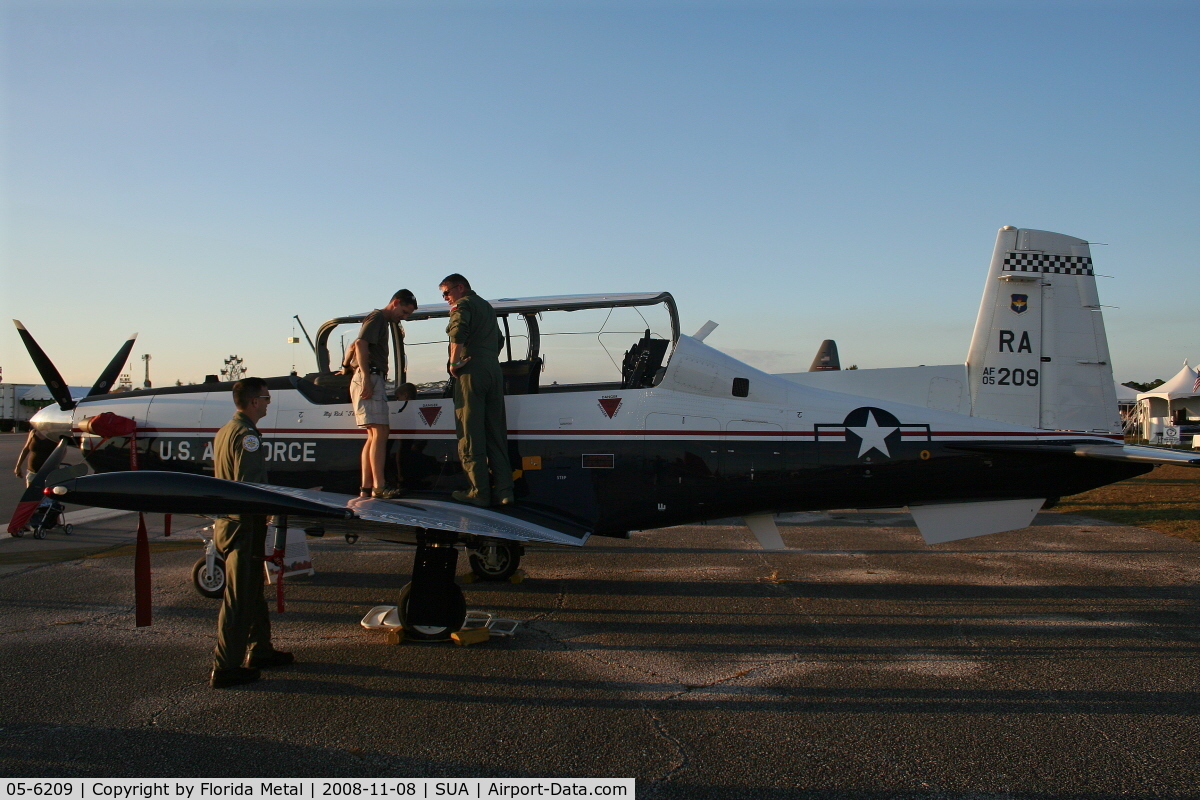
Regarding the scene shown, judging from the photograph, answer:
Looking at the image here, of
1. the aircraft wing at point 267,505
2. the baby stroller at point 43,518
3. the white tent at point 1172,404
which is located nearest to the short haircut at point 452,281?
the aircraft wing at point 267,505

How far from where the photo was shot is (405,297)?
236 inches

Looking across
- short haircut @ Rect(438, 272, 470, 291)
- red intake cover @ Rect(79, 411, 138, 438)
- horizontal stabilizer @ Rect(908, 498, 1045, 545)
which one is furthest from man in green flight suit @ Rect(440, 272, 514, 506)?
horizontal stabilizer @ Rect(908, 498, 1045, 545)

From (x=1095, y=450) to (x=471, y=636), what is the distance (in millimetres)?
5070

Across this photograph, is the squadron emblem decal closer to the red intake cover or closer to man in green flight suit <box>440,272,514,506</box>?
man in green flight suit <box>440,272,514,506</box>

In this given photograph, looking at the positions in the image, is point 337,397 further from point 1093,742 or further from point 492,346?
point 1093,742

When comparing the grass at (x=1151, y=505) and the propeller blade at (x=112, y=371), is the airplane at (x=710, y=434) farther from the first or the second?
the grass at (x=1151, y=505)

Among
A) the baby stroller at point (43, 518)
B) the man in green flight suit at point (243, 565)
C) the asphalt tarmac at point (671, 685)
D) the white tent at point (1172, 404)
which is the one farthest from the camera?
the white tent at point (1172, 404)

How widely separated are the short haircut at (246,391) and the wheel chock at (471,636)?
220 cm

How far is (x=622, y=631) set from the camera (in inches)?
227

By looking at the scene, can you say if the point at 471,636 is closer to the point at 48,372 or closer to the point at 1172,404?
the point at 48,372

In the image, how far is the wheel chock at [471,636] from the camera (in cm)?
533

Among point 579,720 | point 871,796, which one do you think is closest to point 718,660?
point 579,720

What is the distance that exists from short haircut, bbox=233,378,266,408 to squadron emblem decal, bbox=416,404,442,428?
1478mm

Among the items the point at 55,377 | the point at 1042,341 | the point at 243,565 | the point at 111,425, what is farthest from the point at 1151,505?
the point at 55,377
